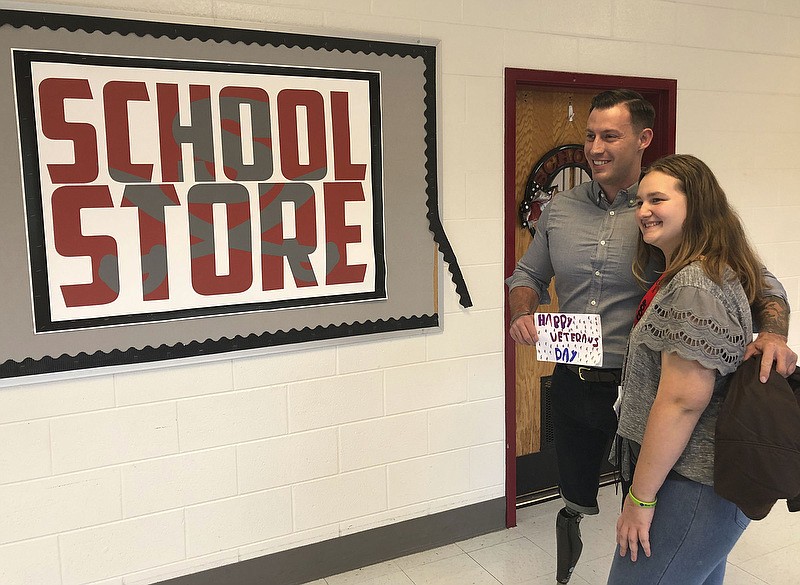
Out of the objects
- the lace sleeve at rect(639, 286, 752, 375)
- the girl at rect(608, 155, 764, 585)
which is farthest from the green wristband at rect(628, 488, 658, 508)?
the lace sleeve at rect(639, 286, 752, 375)

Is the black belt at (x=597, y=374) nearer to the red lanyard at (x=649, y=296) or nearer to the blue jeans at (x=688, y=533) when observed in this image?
the red lanyard at (x=649, y=296)

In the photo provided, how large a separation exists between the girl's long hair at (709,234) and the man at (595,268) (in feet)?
1.67

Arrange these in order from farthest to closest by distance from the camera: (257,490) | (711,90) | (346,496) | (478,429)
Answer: (711,90)
(478,429)
(346,496)
(257,490)

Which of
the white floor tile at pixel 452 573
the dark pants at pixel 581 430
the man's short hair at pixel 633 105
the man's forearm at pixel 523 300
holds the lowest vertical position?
the white floor tile at pixel 452 573

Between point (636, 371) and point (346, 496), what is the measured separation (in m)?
1.51

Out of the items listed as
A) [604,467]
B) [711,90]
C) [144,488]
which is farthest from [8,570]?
[711,90]

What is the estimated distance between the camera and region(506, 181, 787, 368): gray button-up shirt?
216 centimetres

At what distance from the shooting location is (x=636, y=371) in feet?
5.32

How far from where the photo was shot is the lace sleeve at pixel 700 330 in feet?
4.72

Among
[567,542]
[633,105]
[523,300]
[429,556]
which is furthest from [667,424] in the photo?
[429,556]

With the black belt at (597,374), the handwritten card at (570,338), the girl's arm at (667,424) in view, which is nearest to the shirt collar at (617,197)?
the handwritten card at (570,338)

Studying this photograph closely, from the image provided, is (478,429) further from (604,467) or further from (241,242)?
(241,242)

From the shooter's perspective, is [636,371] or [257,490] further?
[257,490]

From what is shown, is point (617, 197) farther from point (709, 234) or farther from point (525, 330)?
point (709, 234)
